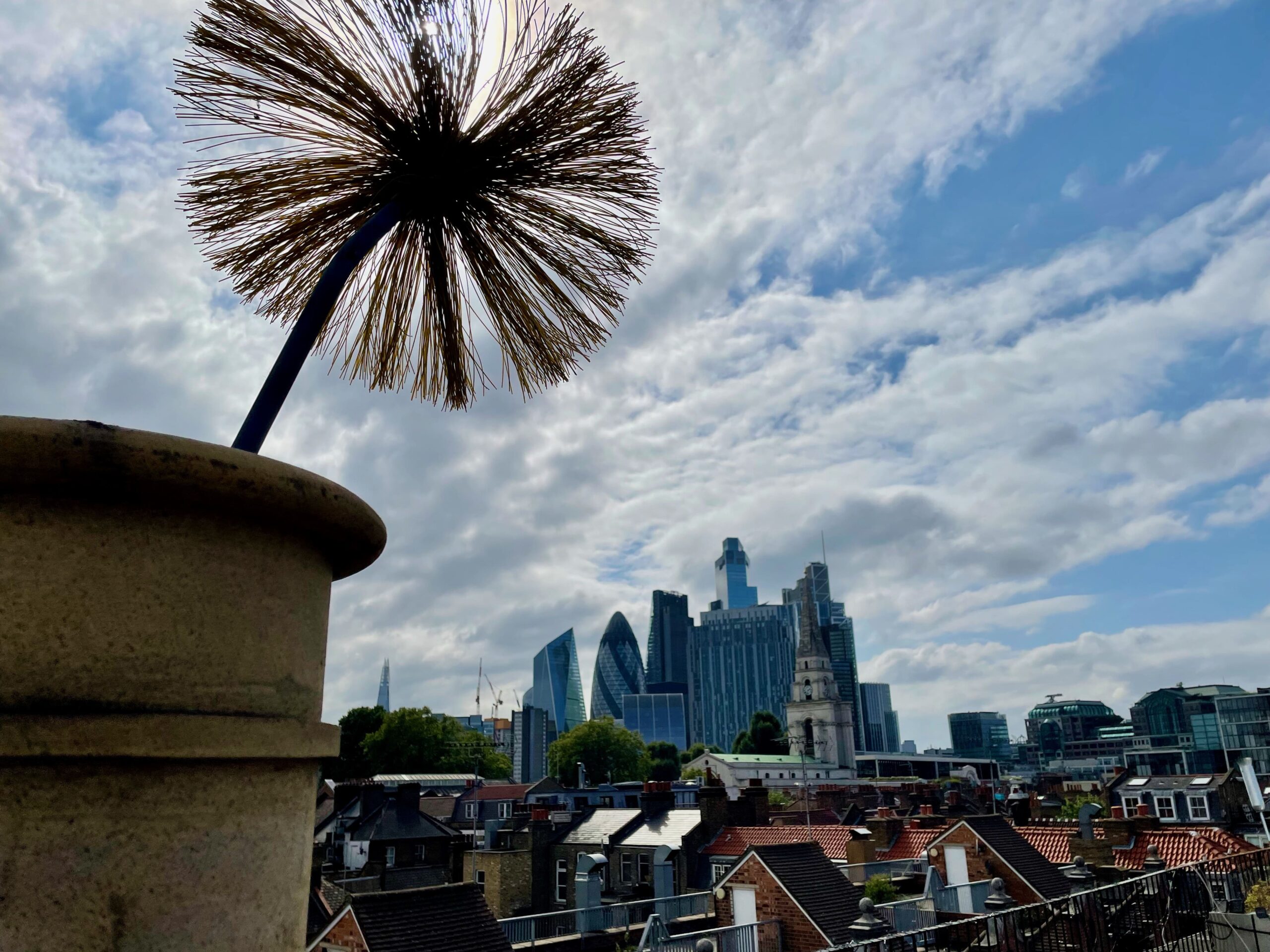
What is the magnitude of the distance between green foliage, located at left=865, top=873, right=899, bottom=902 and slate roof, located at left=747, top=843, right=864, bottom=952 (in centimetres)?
240

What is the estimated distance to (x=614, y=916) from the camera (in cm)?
2188

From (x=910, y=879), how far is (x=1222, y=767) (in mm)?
122607

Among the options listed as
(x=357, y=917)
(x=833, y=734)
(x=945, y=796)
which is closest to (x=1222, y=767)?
(x=833, y=734)

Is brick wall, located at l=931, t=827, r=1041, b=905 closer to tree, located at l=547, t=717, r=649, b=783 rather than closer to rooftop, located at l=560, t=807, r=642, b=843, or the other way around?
rooftop, located at l=560, t=807, r=642, b=843

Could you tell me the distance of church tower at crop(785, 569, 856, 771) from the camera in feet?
417

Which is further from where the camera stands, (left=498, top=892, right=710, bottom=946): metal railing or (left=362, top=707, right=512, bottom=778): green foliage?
(left=362, top=707, right=512, bottom=778): green foliage

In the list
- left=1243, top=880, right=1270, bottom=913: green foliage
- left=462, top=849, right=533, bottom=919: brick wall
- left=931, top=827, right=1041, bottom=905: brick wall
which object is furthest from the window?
left=1243, top=880, right=1270, bottom=913: green foliage

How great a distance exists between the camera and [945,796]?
1924 inches

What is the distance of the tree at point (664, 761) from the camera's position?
100312mm

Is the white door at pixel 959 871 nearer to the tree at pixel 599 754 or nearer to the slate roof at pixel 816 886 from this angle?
the slate roof at pixel 816 886

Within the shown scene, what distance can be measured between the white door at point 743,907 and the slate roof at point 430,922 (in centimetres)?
603

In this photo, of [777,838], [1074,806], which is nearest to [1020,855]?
[777,838]

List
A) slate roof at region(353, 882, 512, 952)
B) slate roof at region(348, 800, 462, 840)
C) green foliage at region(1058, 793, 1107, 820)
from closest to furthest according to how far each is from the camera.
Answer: slate roof at region(353, 882, 512, 952) < slate roof at region(348, 800, 462, 840) < green foliage at region(1058, 793, 1107, 820)

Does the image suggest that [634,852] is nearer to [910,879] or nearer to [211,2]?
[910,879]
